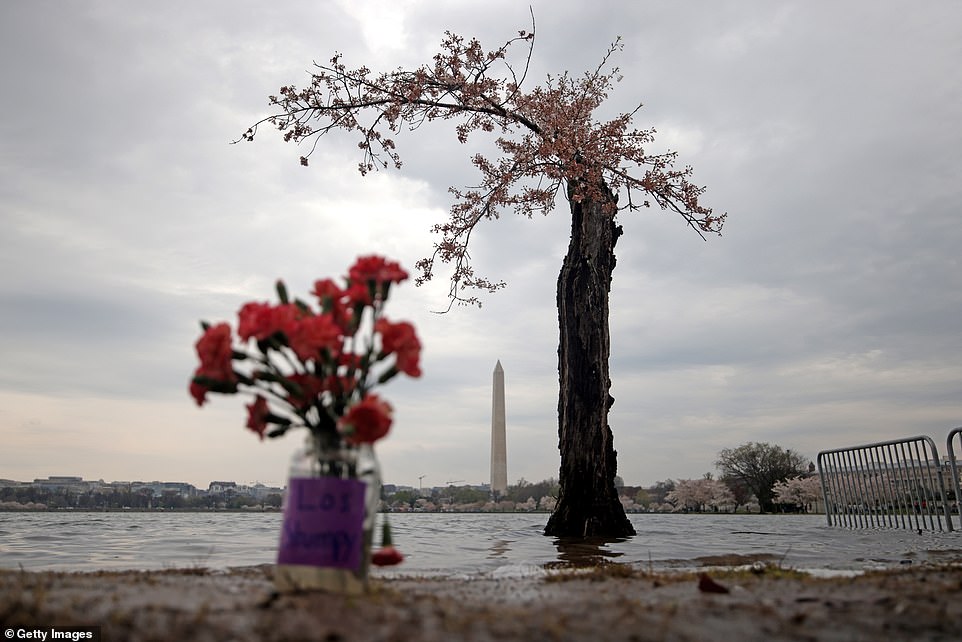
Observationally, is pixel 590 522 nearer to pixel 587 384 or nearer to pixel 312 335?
pixel 587 384

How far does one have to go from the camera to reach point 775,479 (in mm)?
49125

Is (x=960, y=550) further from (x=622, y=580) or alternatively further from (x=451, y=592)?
(x=451, y=592)

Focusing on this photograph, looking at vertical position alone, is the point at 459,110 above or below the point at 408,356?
above

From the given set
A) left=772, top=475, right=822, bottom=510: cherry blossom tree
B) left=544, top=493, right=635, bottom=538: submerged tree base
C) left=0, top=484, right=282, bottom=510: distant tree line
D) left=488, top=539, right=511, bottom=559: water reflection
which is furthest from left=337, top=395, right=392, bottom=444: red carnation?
left=772, top=475, right=822, bottom=510: cherry blossom tree

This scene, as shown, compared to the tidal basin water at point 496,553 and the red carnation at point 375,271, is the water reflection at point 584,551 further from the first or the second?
the red carnation at point 375,271

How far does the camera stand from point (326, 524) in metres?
1.97

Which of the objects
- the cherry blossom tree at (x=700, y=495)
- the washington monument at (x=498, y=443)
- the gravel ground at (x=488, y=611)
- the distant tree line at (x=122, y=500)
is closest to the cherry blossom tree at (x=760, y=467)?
the cherry blossom tree at (x=700, y=495)

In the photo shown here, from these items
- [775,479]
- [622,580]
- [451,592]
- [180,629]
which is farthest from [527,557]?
[775,479]

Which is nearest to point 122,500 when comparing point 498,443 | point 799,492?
point 498,443

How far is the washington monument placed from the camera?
119 ft

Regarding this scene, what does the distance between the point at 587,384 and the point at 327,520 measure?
733 centimetres

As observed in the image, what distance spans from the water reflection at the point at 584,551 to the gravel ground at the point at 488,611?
7.48 feet

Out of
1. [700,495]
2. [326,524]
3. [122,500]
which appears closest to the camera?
[326,524]

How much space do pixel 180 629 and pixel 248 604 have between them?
1.08 feet
